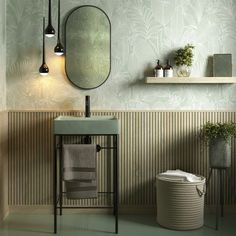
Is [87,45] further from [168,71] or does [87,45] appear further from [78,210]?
[78,210]

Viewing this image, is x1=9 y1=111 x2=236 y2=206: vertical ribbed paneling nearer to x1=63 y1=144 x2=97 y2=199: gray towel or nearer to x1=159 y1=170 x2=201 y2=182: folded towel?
x1=159 y1=170 x2=201 y2=182: folded towel

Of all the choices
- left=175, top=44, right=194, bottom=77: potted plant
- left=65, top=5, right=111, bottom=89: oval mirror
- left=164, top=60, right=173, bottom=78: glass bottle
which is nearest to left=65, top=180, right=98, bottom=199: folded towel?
left=65, top=5, right=111, bottom=89: oval mirror

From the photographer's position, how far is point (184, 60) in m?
4.05

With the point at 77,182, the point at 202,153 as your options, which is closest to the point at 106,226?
the point at 77,182

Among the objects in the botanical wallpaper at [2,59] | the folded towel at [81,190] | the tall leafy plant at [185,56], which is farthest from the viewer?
the tall leafy plant at [185,56]

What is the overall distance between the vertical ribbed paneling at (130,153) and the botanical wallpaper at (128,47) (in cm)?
A: 16

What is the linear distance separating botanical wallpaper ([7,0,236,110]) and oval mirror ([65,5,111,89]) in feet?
0.22

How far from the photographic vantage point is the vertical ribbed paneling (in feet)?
13.6

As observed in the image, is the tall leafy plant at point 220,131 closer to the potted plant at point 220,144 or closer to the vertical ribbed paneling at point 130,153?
the potted plant at point 220,144

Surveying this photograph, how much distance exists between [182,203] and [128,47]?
160 centimetres

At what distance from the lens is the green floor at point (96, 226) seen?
11.9 feet

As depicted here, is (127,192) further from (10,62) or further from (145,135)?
(10,62)

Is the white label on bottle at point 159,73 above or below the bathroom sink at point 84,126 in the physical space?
above

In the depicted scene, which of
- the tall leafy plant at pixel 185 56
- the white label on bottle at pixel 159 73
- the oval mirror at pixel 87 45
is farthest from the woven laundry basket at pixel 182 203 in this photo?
the oval mirror at pixel 87 45
